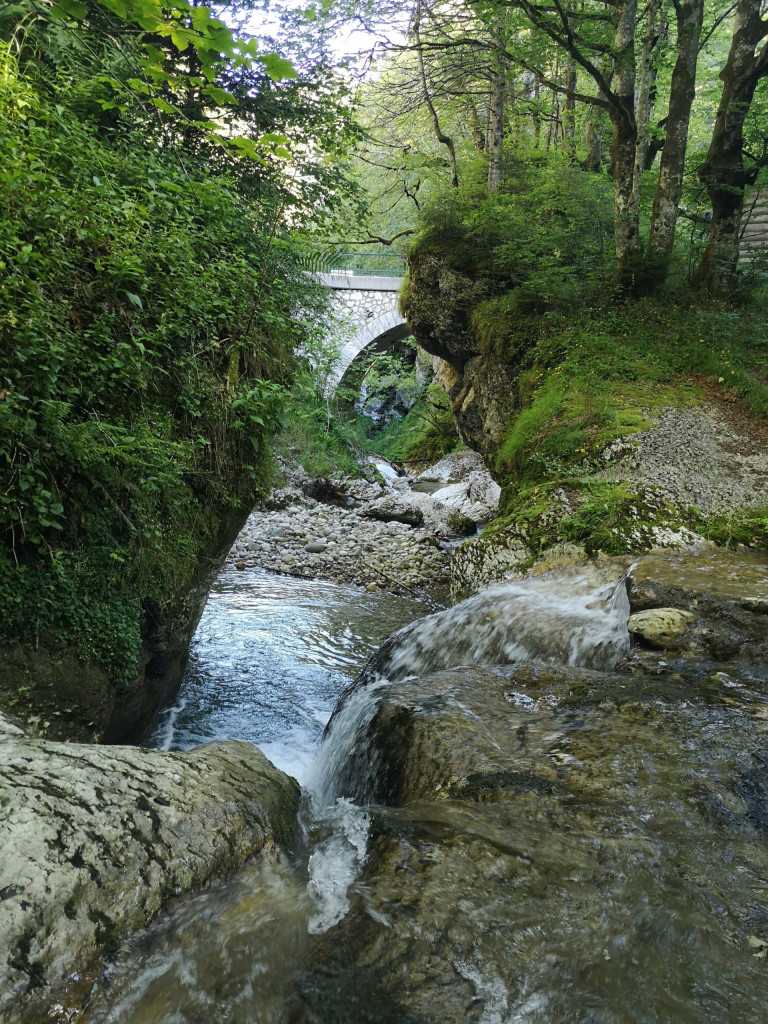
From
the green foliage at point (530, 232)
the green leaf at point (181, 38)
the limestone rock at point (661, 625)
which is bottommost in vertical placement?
the limestone rock at point (661, 625)

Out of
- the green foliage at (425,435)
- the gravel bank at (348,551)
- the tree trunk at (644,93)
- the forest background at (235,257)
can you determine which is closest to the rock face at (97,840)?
the forest background at (235,257)

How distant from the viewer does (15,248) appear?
2.89 metres

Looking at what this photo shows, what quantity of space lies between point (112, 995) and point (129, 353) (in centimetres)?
310

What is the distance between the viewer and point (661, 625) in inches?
145

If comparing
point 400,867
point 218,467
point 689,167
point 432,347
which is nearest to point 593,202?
point 689,167

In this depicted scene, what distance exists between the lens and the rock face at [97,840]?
1.40 meters

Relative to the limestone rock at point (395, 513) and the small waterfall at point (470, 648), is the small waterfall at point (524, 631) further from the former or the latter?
the limestone rock at point (395, 513)

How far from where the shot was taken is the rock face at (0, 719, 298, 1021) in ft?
4.60

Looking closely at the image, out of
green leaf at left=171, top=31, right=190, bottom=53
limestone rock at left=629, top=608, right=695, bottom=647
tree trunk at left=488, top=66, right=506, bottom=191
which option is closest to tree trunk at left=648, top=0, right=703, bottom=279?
tree trunk at left=488, top=66, right=506, bottom=191

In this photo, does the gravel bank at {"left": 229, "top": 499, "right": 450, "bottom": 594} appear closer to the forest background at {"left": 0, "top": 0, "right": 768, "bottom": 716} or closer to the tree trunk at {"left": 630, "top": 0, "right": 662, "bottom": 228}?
the forest background at {"left": 0, "top": 0, "right": 768, "bottom": 716}

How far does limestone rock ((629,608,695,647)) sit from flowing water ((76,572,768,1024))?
0.38 meters

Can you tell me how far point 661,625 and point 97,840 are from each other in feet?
10.6

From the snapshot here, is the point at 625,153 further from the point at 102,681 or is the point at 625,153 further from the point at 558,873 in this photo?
the point at 558,873

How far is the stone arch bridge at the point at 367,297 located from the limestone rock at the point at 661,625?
708 inches
